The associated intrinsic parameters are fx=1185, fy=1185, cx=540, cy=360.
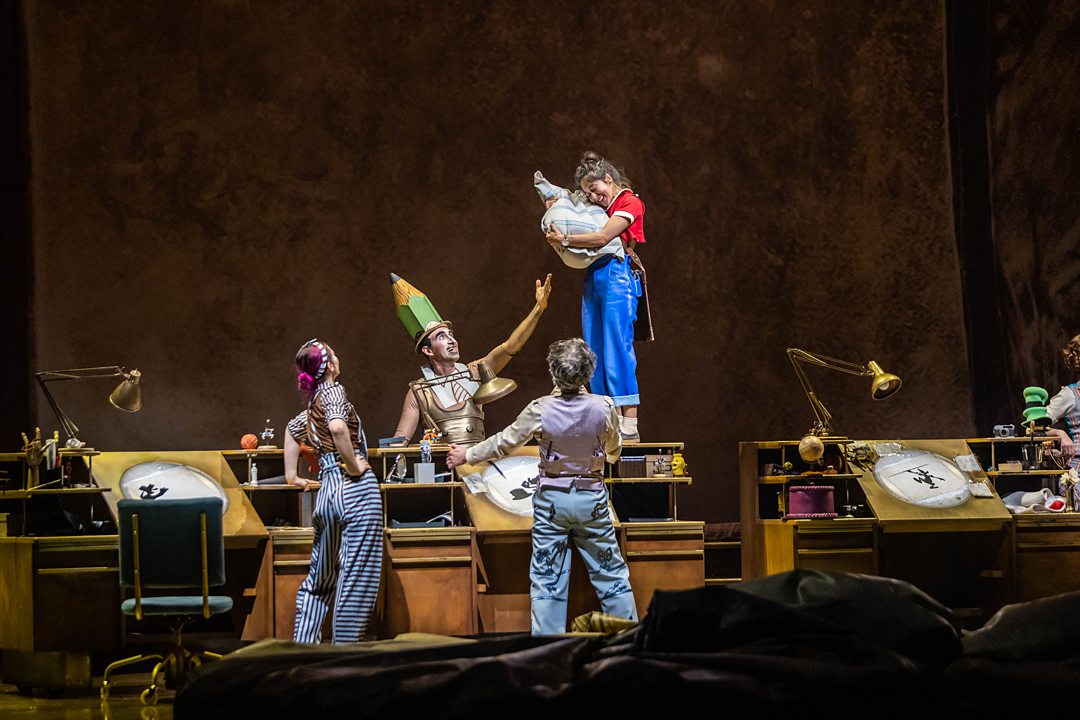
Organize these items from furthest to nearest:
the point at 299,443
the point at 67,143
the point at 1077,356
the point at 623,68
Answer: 1. the point at 623,68
2. the point at 67,143
3. the point at 1077,356
4. the point at 299,443

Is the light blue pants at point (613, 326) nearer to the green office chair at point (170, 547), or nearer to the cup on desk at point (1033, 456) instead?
the cup on desk at point (1033, 456)

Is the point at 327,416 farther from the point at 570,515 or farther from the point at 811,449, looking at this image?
the point at 811,449

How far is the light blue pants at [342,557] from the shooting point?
226 inches

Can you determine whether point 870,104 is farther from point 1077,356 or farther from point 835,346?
point 1077,356

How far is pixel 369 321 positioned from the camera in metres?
8.85

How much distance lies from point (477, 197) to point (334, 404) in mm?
3510

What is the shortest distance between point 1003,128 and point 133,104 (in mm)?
6530

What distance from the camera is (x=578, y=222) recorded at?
7129 millimetres

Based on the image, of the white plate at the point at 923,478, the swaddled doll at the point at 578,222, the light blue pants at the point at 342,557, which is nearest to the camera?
the light blue pants at the point at 342,557

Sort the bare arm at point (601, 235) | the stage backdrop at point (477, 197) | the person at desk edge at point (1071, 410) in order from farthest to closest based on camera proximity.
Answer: the stage backdrop at point (477, 197), the person at desk edge at point (1071, 410), the bare arm at point (601, 235)

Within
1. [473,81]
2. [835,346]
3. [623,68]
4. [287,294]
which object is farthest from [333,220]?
[835,346]

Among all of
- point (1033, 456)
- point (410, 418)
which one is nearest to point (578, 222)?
point (410, 418)

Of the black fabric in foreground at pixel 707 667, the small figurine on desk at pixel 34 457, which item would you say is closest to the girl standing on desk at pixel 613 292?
the small figurine on desk at pixel 34 457

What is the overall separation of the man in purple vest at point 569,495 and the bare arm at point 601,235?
49.4 inches
